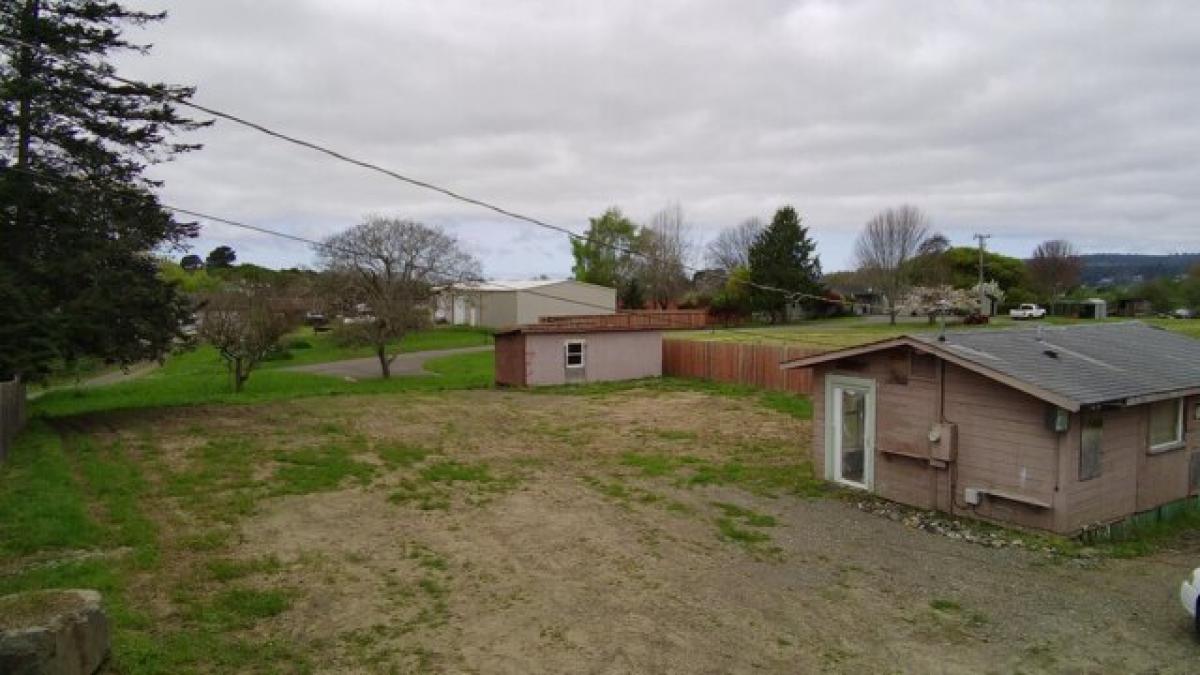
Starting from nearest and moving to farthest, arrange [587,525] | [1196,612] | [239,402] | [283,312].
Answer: [1196,612] < [587,525] < [239,402] < [283,312]

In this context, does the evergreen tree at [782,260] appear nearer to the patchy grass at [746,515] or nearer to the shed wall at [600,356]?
the shed wall at [600,356]

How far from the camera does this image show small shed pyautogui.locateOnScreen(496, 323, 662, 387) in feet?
103

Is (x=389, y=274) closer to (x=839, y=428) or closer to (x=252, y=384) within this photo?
(x=252, y=384)

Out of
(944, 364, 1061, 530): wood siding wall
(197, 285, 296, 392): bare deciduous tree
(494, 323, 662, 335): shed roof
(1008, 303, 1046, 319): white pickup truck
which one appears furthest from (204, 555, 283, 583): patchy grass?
(1008, 303, 1046, 319): white pickup truck

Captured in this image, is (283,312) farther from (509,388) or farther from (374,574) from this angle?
(374,574)

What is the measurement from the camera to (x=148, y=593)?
861 centimetres

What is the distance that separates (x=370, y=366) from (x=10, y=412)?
24.1 meters

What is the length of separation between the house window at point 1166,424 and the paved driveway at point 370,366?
A: 1172 inches

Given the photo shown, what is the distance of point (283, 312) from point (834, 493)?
27.8 m

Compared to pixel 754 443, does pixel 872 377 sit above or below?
above

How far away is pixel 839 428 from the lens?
1516 centimetres

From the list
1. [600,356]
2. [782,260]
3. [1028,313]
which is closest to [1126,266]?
[1028,313]

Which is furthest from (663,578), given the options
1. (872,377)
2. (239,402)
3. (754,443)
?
(239,402)

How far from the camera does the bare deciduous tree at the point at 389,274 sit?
3536cm
